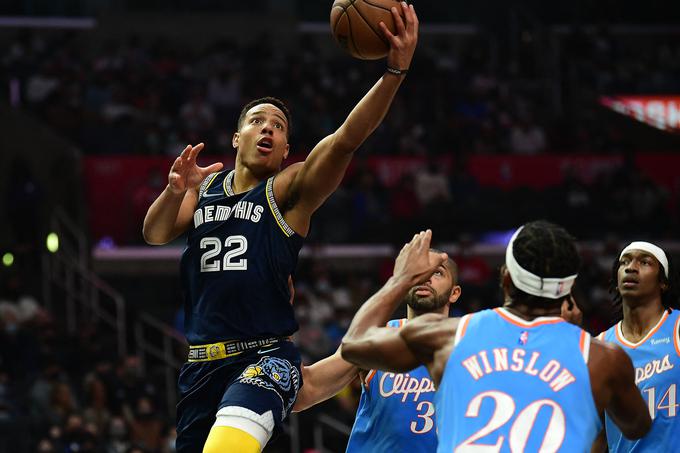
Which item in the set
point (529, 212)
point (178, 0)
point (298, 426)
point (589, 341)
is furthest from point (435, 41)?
point (589, 341)

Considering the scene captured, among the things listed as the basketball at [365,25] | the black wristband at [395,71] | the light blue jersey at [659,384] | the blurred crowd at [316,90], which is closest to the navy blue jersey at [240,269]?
the basketball at [365,25]

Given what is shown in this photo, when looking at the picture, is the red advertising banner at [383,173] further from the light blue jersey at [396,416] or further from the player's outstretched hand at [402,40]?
the player's outstretched hand at [402,40]

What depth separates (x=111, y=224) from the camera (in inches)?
752

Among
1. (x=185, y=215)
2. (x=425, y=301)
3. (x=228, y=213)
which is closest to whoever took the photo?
(x=228, y=213)

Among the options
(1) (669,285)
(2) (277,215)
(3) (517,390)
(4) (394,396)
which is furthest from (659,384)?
(3) (517,390)

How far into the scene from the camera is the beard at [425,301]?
7117 mm

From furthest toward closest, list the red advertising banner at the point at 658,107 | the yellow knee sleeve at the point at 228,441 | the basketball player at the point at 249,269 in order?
1. the red advertising banner at the point at 658,107
2. the basketball player at the point at 249,269
3. the yellow knee sleeve at the point at 228,441

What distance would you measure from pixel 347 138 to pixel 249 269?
91cm

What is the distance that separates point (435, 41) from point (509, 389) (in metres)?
24.1

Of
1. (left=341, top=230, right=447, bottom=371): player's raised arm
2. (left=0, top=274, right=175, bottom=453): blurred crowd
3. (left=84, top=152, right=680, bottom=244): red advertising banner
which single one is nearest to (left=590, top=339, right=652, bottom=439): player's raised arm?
(left=341, top=230, right=447, bottom=371): player's raised arm

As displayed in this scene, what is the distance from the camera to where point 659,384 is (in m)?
7.41

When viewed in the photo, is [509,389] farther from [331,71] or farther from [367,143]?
[331,71]

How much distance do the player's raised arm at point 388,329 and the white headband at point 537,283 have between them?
527 millimetres

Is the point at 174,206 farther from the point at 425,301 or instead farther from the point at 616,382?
the point at 616,382
